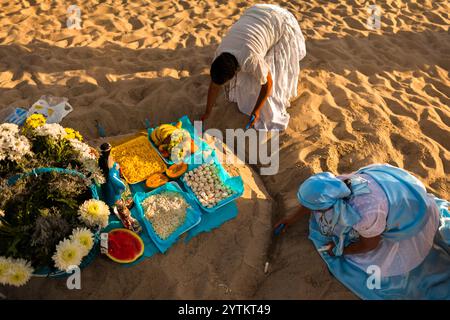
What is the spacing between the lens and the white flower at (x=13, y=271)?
2.02 metres

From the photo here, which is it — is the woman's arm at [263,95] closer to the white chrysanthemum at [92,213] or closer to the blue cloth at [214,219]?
the blue cloth at [214,219]

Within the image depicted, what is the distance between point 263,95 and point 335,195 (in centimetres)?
151

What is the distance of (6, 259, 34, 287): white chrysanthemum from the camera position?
2027 millimetres

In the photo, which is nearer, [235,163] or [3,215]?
[3,215]

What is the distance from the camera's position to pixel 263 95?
3389 mm

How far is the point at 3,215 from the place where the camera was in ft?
7.40

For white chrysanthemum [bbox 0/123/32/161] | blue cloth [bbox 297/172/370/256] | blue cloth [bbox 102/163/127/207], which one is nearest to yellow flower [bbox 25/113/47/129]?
white chrysanthemum [bbox 0/123/32/161]

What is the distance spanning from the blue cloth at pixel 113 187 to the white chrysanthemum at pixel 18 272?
0.82m

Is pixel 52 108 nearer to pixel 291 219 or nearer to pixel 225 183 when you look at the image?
pixel 225 183

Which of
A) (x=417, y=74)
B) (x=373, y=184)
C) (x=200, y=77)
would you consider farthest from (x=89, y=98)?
(x=417, y=74)

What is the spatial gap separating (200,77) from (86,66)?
56.0 inches

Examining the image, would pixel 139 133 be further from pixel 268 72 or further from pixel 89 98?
pixel 268 72

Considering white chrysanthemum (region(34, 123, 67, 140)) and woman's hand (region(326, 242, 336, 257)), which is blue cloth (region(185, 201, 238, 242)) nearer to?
woman's hand (region(326, 242, 336, 257))

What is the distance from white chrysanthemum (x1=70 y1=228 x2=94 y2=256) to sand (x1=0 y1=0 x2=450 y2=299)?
463 mm
